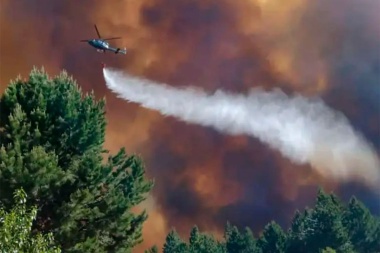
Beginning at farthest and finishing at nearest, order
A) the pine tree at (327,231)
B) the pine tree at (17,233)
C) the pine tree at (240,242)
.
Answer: the pine tree at (240,242), the pine tree at (327,231), the pine tree at (17,233)

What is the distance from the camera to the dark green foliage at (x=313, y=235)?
82.2 metres

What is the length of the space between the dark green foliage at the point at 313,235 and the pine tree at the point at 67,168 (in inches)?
2009

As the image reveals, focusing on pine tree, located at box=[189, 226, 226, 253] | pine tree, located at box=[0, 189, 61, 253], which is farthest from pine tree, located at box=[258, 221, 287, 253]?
pine tree, located at box=[0, 189, 61, 253]

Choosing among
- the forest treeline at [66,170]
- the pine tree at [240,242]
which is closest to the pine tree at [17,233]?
the forest treeline at [66,170]

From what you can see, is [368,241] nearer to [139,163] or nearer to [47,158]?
[139,163]

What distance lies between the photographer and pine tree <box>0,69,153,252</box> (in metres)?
31.6

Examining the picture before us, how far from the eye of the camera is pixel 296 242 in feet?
294

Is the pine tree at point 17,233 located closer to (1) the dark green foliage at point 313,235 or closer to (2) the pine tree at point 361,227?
(1) the dark green foliage at point 313,235

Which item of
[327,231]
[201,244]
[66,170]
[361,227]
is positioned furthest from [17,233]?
[361,227]

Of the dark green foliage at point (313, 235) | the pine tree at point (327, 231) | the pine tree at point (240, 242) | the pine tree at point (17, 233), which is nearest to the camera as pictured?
the pine tree at point (17, 233)

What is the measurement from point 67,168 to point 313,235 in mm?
58525

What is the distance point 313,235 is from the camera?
8400cm

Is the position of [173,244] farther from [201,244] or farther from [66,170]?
[66,170]

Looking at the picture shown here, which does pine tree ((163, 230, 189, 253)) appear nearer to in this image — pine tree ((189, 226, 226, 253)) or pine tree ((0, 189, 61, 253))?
pine tree ((189, 226, 226, 253))
